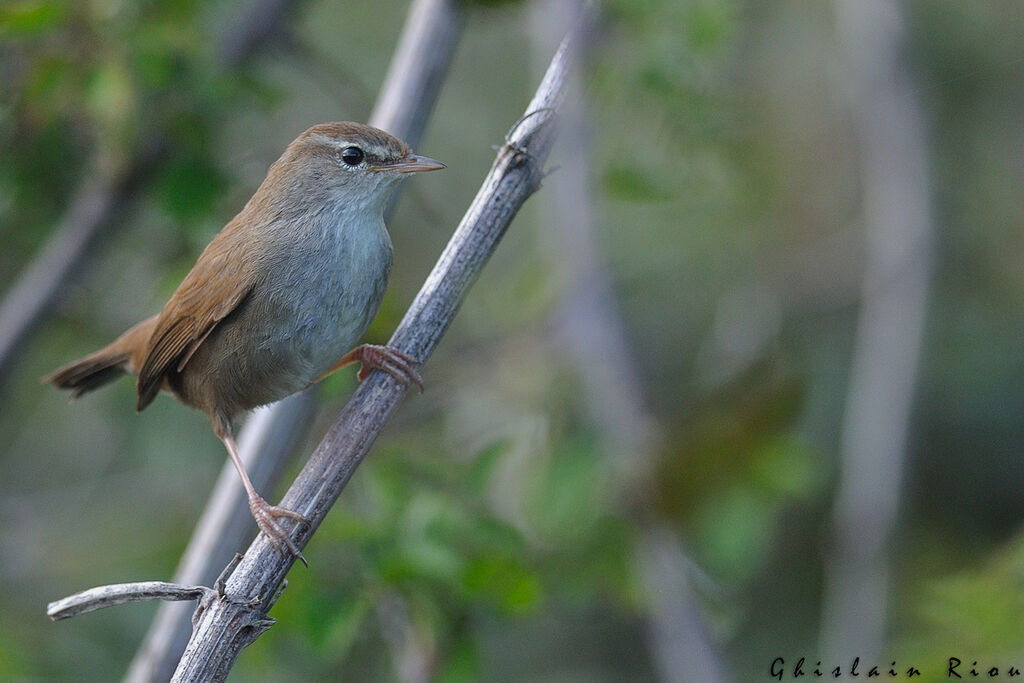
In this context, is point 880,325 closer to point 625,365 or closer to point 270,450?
point 625,365

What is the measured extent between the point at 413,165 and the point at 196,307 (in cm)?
91

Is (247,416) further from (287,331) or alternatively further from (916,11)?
(916,11)

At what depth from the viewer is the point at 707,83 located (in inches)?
160

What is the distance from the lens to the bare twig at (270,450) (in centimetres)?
308

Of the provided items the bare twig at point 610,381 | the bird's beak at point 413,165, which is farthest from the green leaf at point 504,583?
the bird's beak at point 413,165

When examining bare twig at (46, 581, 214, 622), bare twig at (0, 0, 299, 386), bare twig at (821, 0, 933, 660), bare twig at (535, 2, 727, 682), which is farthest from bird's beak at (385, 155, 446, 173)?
bare twig at (821, 0, 933, 660)

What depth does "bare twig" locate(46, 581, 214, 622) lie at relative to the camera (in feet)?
6.63

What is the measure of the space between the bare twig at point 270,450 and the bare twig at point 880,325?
218cm

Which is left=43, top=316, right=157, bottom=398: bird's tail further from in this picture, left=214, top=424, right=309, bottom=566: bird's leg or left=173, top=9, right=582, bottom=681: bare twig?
left=173, top=9, right=582, bottom=681: bare twig

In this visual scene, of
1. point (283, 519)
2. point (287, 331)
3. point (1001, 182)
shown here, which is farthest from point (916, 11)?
point (283, 519)

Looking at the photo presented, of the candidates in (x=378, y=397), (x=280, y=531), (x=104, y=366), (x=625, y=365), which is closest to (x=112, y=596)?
(x=280, y=531)

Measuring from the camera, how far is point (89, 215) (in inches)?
159

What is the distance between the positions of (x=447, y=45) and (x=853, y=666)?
259 cm

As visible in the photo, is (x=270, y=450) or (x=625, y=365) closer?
(x=270, y=450)
